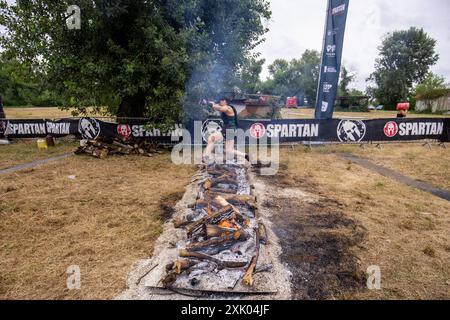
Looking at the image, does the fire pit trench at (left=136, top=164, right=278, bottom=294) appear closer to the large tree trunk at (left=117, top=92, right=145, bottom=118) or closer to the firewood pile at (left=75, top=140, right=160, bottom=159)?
the firewood pile at (left=75, top=140, right=160, bottom=159)

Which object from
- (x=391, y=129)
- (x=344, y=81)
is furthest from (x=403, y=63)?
(x=391, y=129)

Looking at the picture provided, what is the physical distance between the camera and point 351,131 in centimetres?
1439

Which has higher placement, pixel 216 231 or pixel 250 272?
pixel 216 231

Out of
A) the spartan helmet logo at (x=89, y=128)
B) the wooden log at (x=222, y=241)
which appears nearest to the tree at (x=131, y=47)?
the spartan helmet logo at (x=89, y=128)

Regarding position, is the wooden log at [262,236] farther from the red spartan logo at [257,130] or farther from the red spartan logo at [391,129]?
the red spartan logo at [391,129]

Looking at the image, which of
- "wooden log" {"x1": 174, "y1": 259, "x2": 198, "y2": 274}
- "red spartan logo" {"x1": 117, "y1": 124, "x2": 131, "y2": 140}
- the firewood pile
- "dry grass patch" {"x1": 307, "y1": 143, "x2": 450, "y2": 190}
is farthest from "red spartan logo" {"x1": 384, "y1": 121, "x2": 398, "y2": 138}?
"wooden log" {"x1": 174, "y1": 259, "x2": 198, "y2": 274}

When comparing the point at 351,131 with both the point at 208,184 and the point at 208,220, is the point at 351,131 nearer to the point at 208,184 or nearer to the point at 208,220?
the point at 208,184

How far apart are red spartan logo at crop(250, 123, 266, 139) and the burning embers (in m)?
8.26

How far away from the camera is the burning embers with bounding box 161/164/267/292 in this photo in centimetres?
361

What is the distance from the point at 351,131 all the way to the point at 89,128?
14.3m

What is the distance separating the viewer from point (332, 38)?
14.1 meters

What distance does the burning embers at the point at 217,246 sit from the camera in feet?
11.9
